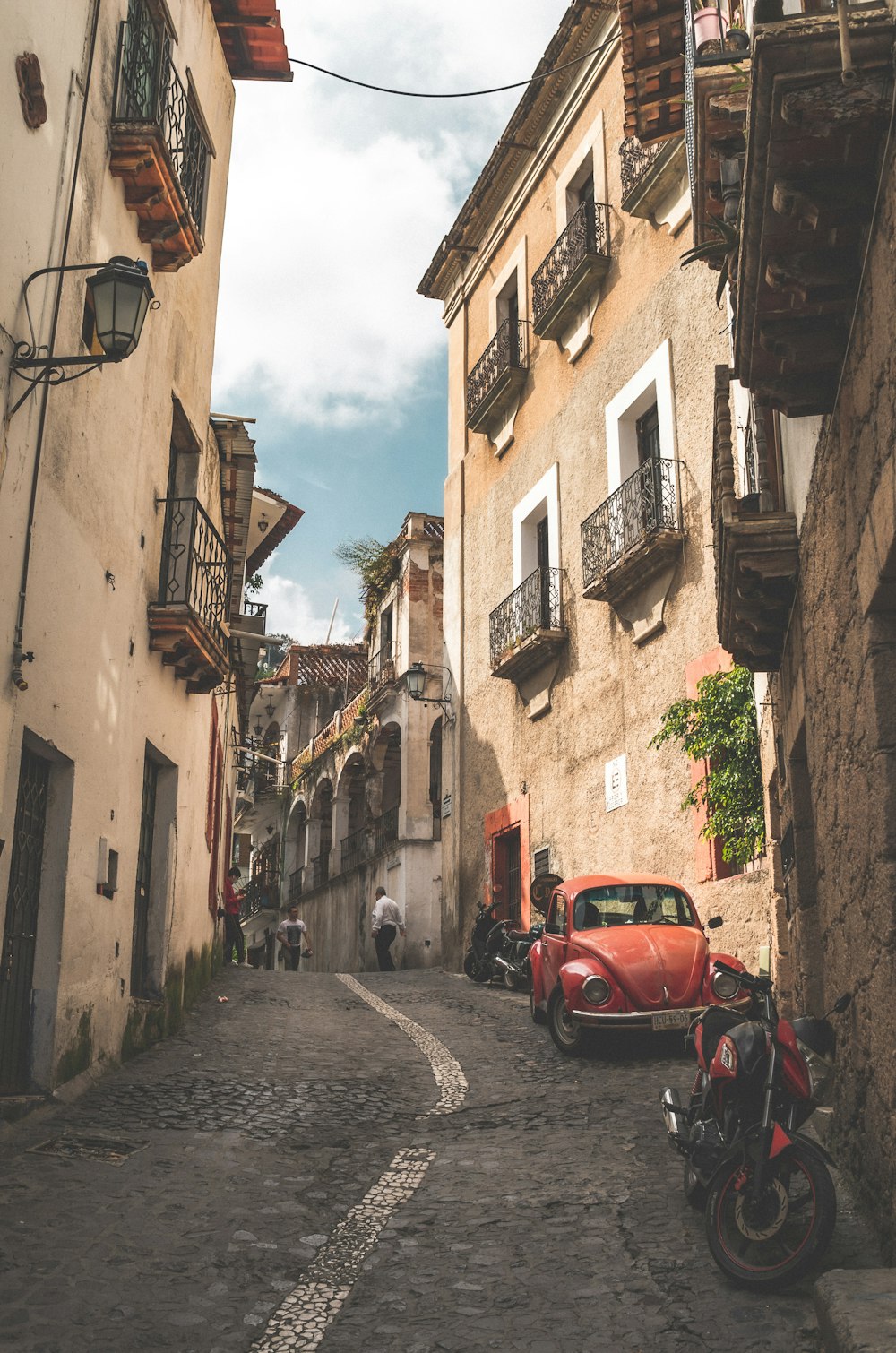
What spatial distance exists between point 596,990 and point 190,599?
16.7 ft

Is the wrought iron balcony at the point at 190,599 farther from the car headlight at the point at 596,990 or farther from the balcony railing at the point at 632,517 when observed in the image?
the balcony railing at the point at 632,517

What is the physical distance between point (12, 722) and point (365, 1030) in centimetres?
588

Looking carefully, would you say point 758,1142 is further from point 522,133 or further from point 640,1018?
point 522,133

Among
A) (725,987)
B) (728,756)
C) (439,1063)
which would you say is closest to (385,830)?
(728,756)

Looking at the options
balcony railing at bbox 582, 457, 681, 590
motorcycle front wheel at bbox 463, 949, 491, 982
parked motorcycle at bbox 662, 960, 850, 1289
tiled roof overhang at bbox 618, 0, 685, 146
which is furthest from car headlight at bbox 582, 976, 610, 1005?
tiled roof overhang at bbox 618, 0, 685, 146

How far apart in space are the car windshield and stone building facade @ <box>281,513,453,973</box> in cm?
1046

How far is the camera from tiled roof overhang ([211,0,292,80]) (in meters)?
13.9

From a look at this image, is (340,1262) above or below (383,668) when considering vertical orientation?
below

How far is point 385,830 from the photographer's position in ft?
90.5

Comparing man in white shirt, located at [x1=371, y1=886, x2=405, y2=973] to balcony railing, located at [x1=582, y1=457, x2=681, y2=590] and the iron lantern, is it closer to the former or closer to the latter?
balcony railing, located at [x1=582, y1=457, x2=681, y2=590]

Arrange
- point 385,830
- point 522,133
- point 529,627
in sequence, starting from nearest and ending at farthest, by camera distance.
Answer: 1. point 529,627
2. point 522,133
3. point 385,830

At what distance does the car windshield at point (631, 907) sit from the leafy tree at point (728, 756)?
92 centimetres

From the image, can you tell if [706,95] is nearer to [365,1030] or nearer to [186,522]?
[186,522]

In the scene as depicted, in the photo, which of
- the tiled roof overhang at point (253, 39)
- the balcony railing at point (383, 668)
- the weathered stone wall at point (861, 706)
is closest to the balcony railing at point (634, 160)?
the tiled roof overhang at point (253, 39)
